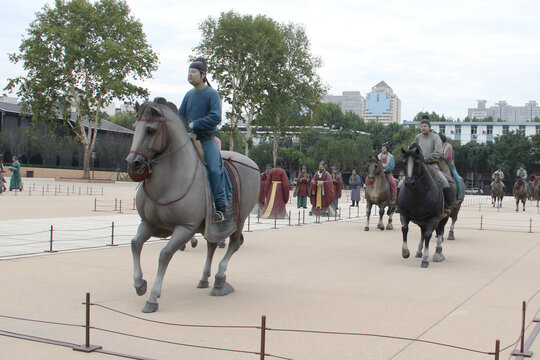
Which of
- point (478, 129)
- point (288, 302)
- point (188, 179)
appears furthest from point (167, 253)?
point (478, 129)

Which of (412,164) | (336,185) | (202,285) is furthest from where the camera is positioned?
(336,185)

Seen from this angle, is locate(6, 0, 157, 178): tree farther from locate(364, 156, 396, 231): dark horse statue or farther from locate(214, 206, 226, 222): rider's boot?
locate(214, 206, 226, 222): rider's boot

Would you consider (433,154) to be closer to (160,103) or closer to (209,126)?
(209,126)

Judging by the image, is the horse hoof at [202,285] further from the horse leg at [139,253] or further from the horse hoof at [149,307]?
the horse hoof at [149,307]

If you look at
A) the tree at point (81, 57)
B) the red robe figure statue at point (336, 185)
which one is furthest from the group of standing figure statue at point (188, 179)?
the tree at point (81, 57)

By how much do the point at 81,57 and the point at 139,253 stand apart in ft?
159

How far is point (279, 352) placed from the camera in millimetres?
5098

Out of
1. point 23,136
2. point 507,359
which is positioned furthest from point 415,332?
point 23,136

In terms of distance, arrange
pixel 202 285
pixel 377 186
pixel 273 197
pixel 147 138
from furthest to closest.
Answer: pixel 273 197, pixel 377 186, pixel 202 285, pixel 147 138

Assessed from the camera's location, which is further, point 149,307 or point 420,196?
point 420,196

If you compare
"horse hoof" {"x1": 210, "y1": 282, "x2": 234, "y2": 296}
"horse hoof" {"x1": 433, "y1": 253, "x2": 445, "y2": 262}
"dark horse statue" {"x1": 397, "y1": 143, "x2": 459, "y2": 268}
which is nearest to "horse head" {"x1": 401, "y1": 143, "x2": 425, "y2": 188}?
"dark horse statue" {"x1": 397, "y1": 143, "x2": 459, "y2": 268}

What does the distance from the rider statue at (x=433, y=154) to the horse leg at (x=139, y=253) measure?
6.79m

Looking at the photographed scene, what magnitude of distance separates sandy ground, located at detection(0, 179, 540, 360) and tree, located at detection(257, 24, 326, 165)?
4464 centimetres

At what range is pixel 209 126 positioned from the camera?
7.50 metres
